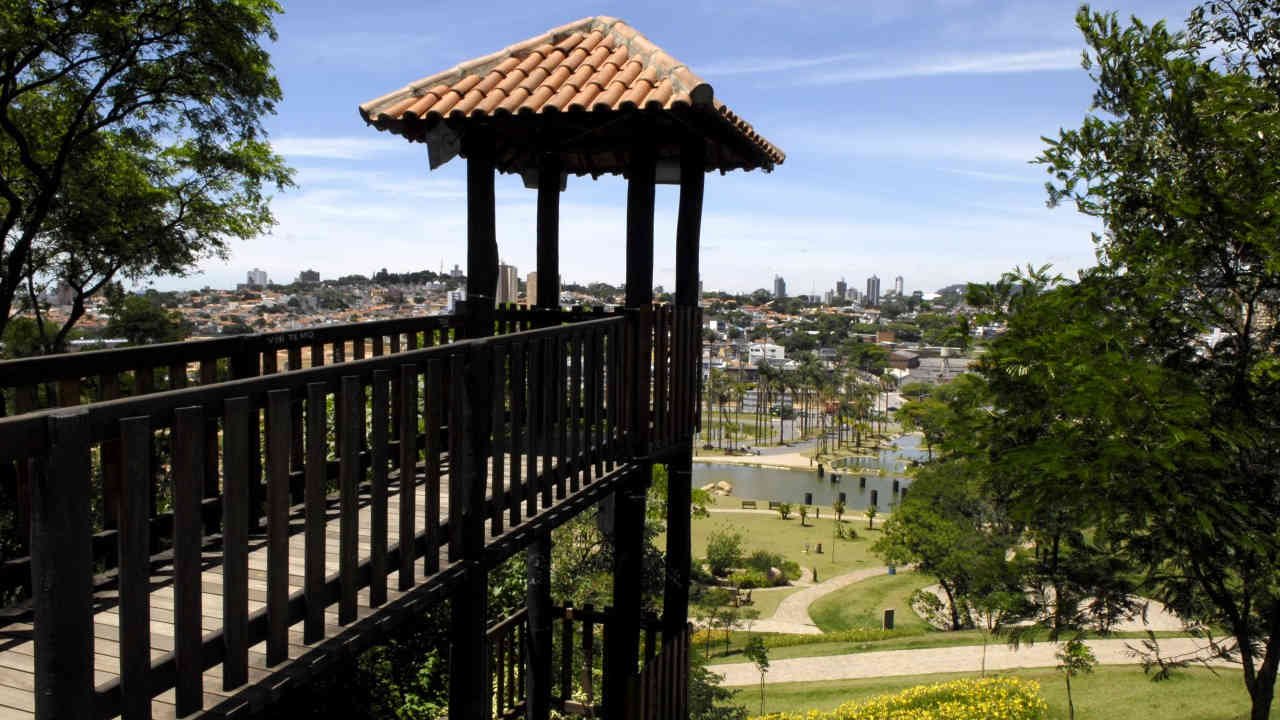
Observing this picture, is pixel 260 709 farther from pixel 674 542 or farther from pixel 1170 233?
pixel 1170 233

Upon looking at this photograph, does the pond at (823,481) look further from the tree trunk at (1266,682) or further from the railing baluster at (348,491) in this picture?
the railing baluster at (348,491)

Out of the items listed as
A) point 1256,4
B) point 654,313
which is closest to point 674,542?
point 654,313

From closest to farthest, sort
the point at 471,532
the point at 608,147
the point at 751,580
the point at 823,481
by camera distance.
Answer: the point at 471,532 < the point at 608,147 < the point at 751,580 < the point at 823,481

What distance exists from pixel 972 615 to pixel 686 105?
41940 millimetres

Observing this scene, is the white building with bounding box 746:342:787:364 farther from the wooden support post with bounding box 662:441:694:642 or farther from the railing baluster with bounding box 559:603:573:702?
the wooden support post with bounding box 662:441:694:642

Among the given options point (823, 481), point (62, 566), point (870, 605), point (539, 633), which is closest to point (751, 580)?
point (870, 605)

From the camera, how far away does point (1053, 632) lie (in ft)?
38.6

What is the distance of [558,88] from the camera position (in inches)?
231

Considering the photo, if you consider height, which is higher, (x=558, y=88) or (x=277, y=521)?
(x=558, y=88)

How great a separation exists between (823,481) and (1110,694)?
207ft

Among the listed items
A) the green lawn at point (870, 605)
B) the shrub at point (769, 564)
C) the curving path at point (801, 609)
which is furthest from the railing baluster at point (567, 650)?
the shrub at point (769, 564)

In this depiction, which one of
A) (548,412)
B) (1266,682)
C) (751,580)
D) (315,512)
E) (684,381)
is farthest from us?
(751,580)

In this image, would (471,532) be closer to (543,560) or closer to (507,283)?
(543,560)

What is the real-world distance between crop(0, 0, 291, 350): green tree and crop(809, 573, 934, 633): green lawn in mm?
31858
